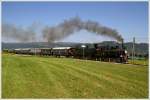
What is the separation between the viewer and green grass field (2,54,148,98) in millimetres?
6801

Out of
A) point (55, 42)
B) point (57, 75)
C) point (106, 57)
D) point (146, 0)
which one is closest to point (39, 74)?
point (57, 75)

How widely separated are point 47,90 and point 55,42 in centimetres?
299

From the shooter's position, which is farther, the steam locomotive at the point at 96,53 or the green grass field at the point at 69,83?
the steam locomotive at the point at 96,53

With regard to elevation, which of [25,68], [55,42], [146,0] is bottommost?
[25,68]

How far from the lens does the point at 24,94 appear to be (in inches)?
266

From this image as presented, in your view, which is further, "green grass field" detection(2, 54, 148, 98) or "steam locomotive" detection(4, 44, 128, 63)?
"steam locomotive" detection(4, 44, 128, 63)

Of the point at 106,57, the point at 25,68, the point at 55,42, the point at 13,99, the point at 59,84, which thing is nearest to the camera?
the point at 13,99

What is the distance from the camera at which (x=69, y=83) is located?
7.23 meters

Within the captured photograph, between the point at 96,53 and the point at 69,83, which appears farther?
the point at 96,53

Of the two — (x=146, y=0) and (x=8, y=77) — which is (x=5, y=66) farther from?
(x=146, y=0)

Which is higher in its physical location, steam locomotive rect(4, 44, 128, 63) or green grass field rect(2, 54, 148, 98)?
steam locomotive rect(4, 44, 128, 63)

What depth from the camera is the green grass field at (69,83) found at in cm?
680

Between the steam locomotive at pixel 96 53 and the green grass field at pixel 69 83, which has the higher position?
the steam locomotive at pixel 96 53

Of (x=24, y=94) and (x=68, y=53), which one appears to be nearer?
(x=24, y=94)
